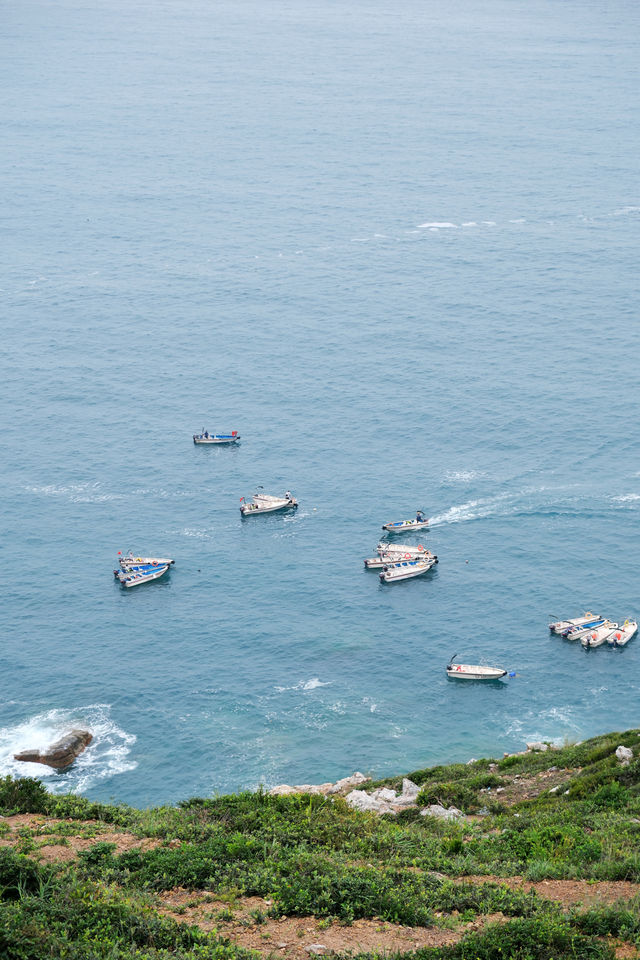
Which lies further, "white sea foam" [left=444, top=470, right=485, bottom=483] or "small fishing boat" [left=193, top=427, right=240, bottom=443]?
"small fishing boat" [left=193, top=427, right=240, bottom=443]

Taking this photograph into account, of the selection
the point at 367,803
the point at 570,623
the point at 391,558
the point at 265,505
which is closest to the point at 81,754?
the point at 391,558

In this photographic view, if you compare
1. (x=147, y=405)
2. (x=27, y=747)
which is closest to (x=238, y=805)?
(x=27, y=747)

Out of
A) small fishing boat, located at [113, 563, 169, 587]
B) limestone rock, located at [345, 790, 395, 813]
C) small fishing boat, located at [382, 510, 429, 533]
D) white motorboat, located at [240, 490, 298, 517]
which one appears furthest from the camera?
white motorboat, located at [240, 490, 298, 517]

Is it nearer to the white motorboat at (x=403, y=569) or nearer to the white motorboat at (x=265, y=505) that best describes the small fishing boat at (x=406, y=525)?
the white motorboat at (x=403, y=569)

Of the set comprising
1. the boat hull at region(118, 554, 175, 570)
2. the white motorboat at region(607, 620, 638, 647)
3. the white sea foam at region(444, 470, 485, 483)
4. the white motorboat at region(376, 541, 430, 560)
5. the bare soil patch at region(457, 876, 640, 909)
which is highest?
the bare soil patch at region(457, 876, 640, 909)

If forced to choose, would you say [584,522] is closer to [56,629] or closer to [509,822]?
[56,629]

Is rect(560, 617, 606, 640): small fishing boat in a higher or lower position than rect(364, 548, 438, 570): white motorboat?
lower

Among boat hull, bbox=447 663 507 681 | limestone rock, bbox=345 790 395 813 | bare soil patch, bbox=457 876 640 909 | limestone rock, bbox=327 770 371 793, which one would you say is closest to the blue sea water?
boat hull, bbox=447 663 507 681

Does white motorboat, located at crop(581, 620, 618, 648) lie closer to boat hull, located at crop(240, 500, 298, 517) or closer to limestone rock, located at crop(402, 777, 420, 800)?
boat hull, located at crop(240, 500, 298, 517)
